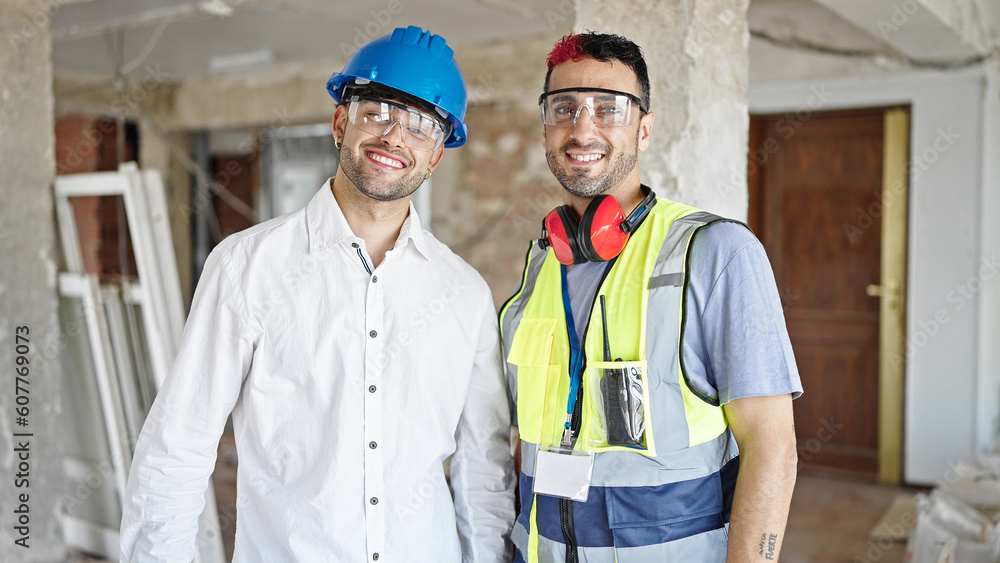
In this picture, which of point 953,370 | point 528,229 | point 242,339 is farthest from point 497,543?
point 953,370

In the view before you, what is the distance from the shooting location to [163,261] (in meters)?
3.47

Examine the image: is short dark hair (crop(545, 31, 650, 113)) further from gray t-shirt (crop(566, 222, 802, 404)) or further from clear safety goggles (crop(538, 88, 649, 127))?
gray t-shirt (crop(566, 222, 802, 404))

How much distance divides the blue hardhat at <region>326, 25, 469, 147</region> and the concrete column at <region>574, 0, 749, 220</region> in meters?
0.67

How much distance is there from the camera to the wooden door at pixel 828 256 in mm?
5191

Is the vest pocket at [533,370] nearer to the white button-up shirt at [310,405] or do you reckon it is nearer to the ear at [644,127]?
the white button-up shirt at [310,405]

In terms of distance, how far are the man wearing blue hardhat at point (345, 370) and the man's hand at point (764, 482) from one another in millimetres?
637

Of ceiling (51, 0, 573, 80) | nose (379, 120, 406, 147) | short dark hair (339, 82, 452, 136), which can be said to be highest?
ceiling (51, 0, 573, 80)

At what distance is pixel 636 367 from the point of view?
5.10 ft

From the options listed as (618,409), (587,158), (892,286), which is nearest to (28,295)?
(587,158)

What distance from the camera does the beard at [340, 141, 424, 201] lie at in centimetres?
175

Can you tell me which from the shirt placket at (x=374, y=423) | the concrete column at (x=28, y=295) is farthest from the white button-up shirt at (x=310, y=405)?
the concrete column at (x=28, y=295)

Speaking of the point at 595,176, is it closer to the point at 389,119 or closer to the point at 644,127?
the point at 644,127

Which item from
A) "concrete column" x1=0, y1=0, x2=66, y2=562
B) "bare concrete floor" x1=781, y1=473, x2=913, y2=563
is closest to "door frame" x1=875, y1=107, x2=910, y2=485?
"bare concrete floor" x1=781, y1=473, x2=913, y2=563

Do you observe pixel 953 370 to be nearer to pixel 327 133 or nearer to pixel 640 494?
pixel 640 494
